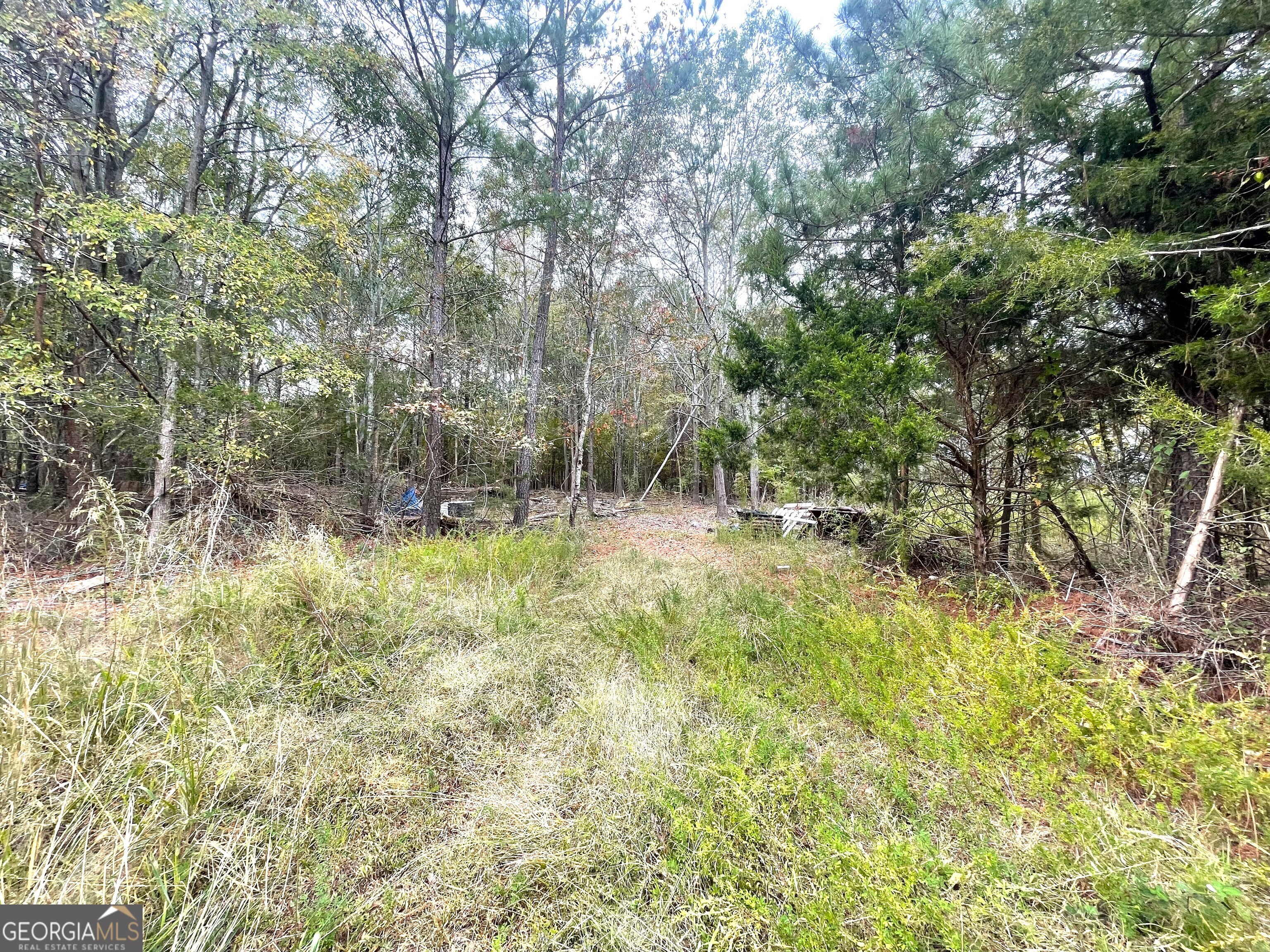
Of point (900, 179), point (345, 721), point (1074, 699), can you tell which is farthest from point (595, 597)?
point (900, 179)

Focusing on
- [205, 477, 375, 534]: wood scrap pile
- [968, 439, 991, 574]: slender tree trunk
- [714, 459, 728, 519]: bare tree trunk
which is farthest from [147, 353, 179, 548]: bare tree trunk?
[714, 459, 728, 519]: bare tree trunk

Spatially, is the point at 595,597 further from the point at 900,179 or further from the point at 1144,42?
the point at 1144,42

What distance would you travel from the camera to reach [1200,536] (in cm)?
230

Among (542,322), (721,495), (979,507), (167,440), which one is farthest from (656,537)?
(167,440)

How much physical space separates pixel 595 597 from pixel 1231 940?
3.36m

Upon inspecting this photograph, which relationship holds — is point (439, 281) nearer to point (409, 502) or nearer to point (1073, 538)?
point (409, 502)

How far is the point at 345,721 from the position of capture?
1888 millimetres

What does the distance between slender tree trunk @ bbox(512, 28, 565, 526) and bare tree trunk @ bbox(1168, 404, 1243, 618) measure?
6.15m

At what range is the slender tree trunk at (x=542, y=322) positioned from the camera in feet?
20.6

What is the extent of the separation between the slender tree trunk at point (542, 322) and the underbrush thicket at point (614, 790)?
13.1 ft

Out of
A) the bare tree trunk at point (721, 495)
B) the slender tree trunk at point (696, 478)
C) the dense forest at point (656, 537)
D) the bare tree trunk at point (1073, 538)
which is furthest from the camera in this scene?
the slender tree trunk at point (696, 478)

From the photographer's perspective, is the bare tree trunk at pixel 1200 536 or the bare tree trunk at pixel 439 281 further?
the bare tree trunk at pixel 439 281

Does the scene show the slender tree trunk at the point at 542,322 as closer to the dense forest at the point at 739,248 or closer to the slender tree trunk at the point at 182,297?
the dense forest at the point at 739,248

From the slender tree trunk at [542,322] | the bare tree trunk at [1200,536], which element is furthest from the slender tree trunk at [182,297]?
the bare tree trunk at [1200,536]
